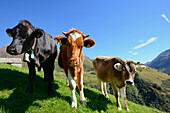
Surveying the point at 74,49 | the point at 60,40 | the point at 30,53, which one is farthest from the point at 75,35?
the point at 30,53

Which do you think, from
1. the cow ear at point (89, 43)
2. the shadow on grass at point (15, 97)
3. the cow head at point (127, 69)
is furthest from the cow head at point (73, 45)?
the cow head at point (127, 69)

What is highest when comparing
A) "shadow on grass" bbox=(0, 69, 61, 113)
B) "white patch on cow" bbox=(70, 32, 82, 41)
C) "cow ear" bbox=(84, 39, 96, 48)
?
"white patch on cow" bbox=(70, 32, 82, 41)

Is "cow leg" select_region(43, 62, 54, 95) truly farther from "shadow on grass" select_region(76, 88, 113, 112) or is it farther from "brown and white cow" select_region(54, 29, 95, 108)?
"shadow on grass" select_region(76, 88, 113, 112)

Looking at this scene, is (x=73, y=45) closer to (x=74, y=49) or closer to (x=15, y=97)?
(x=74, y=49)

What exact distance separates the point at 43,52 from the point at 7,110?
8.66 feet

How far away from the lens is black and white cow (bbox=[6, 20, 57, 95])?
4246 millimetres

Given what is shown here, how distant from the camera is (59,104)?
4625 millimetres

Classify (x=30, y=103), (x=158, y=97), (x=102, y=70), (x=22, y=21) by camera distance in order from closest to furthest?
(x=30, y=103)
(x=22, y=21)
(x=102, y=70)
(x=158, y=97)

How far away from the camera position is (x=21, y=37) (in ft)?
14.4

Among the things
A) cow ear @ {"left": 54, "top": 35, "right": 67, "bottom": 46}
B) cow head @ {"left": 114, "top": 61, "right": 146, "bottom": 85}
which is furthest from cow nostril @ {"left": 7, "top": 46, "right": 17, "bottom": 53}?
cow head @ {"left": 114, "top": 61, "right": 146, "bottom": 85}

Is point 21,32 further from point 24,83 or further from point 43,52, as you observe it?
point 24,83

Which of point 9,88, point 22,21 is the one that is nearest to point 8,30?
point 22,21

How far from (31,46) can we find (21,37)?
524 millimetres

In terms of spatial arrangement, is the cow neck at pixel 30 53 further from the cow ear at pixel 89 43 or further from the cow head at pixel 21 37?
the cow ear at pixel 89 43
